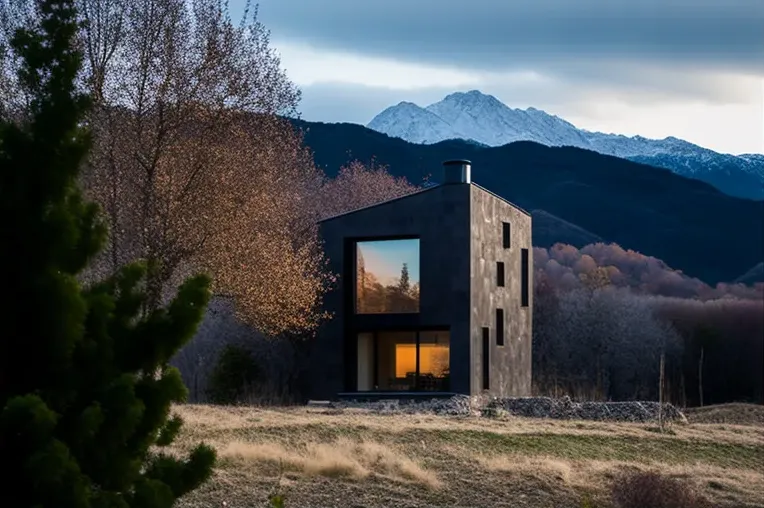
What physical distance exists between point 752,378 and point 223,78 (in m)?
31.3

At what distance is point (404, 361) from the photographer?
3002 centimetres

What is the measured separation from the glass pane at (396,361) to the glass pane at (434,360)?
10.3 inches

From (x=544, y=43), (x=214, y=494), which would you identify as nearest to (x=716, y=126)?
(x=544, y=43)

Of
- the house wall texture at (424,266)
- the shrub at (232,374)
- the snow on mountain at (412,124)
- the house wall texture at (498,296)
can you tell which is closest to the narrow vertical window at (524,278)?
the house wall texture at (498,296)

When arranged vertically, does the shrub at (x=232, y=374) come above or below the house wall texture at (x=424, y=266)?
below

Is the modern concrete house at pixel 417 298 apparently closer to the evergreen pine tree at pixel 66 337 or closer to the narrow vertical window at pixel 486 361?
the narrow vertical window at pixel 486 361

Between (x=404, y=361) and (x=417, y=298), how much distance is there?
1.81 m

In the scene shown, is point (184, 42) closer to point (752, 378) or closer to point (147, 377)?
point (147, 377)

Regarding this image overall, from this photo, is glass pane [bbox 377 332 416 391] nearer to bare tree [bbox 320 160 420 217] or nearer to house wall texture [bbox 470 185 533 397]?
house wall texture [bbox 470 185 533 397]

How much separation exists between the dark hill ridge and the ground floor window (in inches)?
1224

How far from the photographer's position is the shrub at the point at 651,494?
12.1 metres

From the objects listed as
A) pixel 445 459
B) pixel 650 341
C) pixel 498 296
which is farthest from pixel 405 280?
pixel 650 341

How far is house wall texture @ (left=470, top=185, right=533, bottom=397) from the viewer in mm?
29359

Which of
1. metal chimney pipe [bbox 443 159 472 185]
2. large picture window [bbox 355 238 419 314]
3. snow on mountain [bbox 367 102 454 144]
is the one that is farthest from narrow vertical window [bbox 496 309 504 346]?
snow on mountain [bbox 367 102 454 144]
